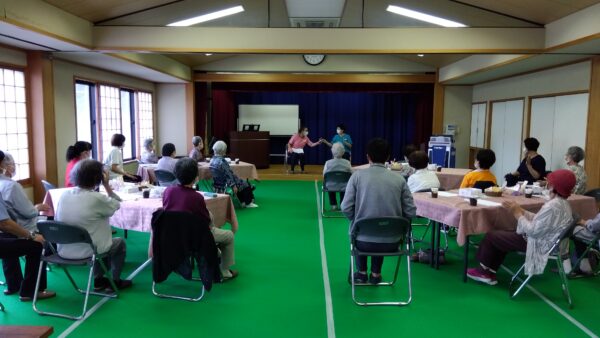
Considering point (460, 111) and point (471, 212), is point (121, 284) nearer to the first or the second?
point (471, 212)

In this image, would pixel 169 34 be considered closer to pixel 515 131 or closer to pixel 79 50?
pixel 79 50

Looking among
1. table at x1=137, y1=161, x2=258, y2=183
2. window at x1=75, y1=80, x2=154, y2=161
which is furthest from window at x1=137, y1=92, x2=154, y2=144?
table at x1=137, y1=161, x2=258, y2=183

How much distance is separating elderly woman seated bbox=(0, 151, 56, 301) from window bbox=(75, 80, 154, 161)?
9.87ft

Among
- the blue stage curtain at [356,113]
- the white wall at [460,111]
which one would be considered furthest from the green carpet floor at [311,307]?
the blue stage curtain at [356,113]

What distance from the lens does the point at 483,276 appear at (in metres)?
3.82

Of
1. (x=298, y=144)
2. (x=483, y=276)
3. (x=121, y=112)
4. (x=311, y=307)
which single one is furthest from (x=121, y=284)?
(x=298, y=144)

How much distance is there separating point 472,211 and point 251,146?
339 inches

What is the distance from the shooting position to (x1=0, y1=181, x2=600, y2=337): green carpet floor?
2.98m

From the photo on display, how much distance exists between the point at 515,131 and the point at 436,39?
3.43m

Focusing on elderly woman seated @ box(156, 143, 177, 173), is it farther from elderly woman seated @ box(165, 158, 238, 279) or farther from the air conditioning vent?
elderly woman seated @ box(165, 158, 238, 279)

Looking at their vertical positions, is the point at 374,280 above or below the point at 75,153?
below

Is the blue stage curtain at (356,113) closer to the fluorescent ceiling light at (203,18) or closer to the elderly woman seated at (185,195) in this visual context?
the fluorescent ceiling light at (203,18)

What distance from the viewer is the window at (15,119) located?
557cm

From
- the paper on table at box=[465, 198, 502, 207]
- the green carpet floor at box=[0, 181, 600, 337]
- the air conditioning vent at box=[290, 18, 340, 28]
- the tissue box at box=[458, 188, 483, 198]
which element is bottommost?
the green carpet floor at box=[0, 181, 600, 337]
